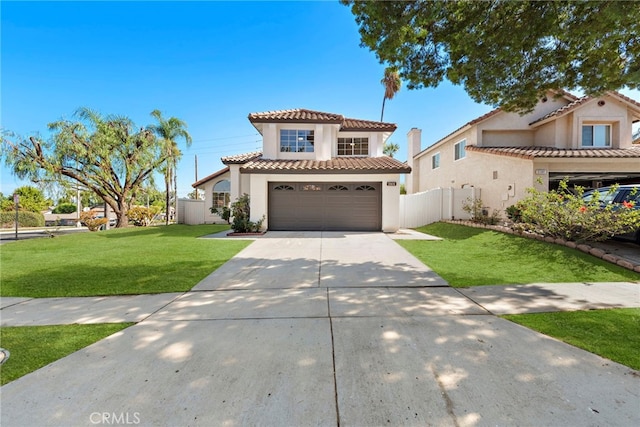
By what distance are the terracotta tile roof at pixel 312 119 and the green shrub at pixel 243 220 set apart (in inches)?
185

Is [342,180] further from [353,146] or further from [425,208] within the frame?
[425,208]

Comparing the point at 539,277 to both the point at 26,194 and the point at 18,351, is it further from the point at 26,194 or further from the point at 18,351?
the point at 26,194

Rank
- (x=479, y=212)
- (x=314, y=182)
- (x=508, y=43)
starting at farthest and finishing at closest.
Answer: (x=479, y=212) < (x=314, y=182) < (x=508, y=43)

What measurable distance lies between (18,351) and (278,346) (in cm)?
287

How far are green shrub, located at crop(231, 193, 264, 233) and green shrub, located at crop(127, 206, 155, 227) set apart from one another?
1312 centimetres

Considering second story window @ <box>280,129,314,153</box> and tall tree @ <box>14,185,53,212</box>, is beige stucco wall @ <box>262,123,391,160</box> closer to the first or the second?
second story window @ <box>280,129,314,153</box>

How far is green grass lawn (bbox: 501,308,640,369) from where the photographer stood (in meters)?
2.79

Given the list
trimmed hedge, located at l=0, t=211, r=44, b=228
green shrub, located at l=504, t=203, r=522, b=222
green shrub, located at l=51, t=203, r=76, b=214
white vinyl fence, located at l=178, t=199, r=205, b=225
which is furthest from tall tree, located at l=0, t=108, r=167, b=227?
green shrub, located at l=51, t=203, r=76, b=214

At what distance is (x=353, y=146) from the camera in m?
16.0

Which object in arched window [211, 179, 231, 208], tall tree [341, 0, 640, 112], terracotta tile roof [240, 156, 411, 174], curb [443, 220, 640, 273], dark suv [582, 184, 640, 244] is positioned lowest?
curb [443, 220, 640, 273]

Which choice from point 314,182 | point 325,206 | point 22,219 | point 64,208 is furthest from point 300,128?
point 64,208

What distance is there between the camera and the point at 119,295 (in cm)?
470

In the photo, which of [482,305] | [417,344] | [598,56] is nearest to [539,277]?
[482,305]

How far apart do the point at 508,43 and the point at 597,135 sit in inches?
546
